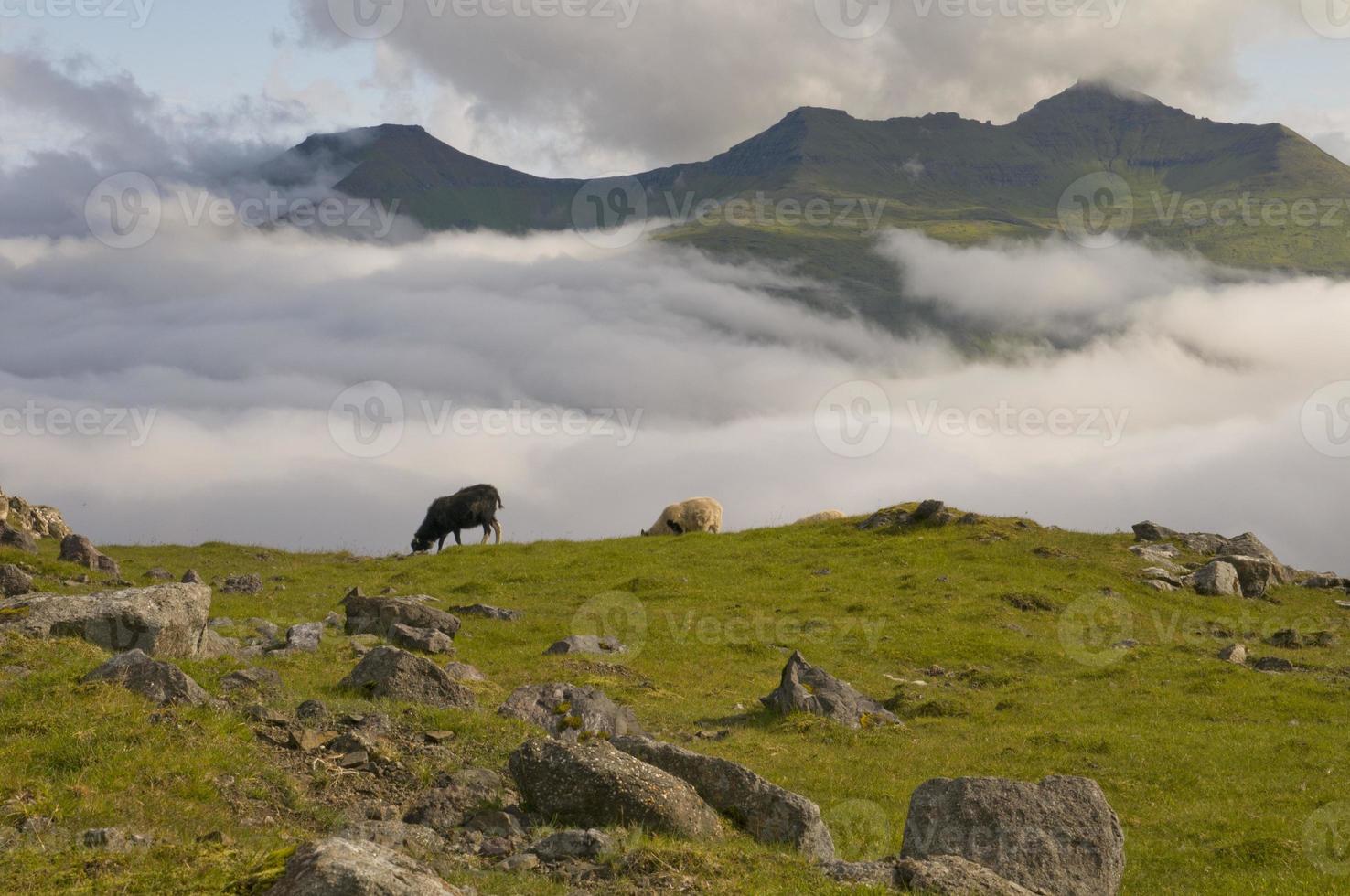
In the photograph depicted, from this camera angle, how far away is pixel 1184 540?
5347 centimetres

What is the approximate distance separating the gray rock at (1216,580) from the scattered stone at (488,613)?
100 feet

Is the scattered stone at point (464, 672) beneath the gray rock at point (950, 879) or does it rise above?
above

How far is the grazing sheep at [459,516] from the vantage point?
6266 cm

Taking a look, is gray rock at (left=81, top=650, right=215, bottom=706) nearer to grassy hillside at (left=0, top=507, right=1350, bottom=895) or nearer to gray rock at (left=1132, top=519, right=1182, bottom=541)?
grassy hillside at (left=0, top=507, right=1350, bottom=895)

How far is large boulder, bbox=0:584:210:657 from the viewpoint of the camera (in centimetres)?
1995

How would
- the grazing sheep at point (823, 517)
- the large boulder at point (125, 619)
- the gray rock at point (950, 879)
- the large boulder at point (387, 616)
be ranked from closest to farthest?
the gray rock at point (950, 879), the large boulder at point (125, 619), the large boulder at point (387, 616), the grazing sheep at point (823, 517)

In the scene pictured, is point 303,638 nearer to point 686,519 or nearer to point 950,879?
point 950,879

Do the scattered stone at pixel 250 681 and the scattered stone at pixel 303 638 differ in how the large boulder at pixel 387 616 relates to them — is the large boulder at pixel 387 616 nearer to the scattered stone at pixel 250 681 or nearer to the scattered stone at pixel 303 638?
the scattered stone at pixel 303 638

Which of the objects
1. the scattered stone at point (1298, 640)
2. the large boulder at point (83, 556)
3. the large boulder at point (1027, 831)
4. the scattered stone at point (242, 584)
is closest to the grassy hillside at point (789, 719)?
the scattered stone at point (1298, 640)

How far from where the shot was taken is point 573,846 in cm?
1228

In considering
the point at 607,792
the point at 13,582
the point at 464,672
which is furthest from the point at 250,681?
the point at 13,582

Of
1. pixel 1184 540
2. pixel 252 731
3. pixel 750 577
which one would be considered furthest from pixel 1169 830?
pixel 1184 540

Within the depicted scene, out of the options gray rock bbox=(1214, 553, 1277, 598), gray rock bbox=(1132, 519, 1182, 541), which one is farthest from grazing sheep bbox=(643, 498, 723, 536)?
gray rock bbox=(1214, 553, 1277, 598)

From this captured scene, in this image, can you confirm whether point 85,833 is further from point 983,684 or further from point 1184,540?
point 1184,540
